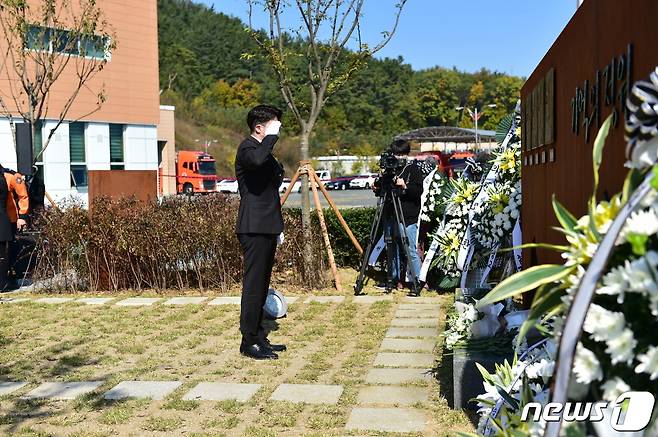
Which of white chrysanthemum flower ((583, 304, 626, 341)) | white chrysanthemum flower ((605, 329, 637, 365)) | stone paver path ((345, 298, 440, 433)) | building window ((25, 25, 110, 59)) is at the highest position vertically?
building window ((25, 25, 110, 59))

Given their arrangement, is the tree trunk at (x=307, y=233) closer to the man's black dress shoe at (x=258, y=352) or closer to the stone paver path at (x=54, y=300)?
the stone paver path at (x=54, y=300)

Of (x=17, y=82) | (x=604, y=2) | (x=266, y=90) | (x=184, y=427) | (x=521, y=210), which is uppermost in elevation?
(x=266, y=90)

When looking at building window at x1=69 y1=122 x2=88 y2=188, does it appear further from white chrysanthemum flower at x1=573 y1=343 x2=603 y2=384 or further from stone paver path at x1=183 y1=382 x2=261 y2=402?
white chrysanthemum flower at x1=573 y1=343 x2=603 y2=384

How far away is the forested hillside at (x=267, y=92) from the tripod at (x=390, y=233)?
67067mm

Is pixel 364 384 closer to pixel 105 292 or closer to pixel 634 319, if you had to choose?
pixel 634 319

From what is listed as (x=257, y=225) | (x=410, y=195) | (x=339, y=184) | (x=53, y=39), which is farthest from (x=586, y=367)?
(x=339, y=184)

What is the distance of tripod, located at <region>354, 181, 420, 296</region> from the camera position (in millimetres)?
8805

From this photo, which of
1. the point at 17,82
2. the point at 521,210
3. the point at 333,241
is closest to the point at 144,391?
the point at 521,210

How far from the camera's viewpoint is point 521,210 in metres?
6.60

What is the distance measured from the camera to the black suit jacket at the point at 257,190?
584 centimetres

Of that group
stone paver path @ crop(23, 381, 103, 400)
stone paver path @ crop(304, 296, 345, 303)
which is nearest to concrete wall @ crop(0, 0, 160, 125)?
stone paver path @ crop(304, 296, 345, 303)

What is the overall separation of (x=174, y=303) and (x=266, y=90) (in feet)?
295

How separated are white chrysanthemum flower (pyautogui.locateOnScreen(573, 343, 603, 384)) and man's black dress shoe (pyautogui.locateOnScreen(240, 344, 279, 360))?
14.6 ft

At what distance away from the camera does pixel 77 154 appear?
85.5 feet
